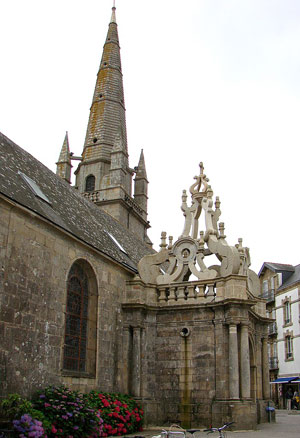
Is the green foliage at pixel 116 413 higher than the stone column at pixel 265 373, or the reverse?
the stone column at pixel 265 373

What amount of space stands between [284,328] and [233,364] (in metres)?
23.2

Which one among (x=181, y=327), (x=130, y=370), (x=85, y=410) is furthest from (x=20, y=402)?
(x=181, y=327)

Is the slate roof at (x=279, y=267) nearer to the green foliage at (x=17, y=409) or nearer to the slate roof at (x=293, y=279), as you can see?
the slate roof at (x=293, y=279)

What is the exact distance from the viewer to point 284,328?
1442 inches

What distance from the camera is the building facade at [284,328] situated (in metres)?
34.9

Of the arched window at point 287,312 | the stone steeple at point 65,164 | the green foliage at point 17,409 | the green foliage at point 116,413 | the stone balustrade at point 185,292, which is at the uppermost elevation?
the stone steeple at point 65,164

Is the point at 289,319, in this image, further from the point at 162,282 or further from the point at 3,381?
the point at 3,381

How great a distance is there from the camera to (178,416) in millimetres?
15367

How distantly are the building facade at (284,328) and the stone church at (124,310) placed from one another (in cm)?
1690

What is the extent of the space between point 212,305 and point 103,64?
26132 mm

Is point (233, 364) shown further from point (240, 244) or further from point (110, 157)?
point (110, 157)

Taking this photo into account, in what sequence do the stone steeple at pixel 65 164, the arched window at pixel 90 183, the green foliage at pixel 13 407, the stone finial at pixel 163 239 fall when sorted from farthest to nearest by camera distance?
the stone steeple at pixel 65 164 < the arched window at pixel 90 183 < the stone finial at pixel 163 239 < the green foliage at pixel 13 407

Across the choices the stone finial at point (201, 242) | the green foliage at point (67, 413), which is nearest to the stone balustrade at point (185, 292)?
the stone finial at point (201, 242)

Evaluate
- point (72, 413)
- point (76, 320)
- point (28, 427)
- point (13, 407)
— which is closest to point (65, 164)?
point (76, 320)
